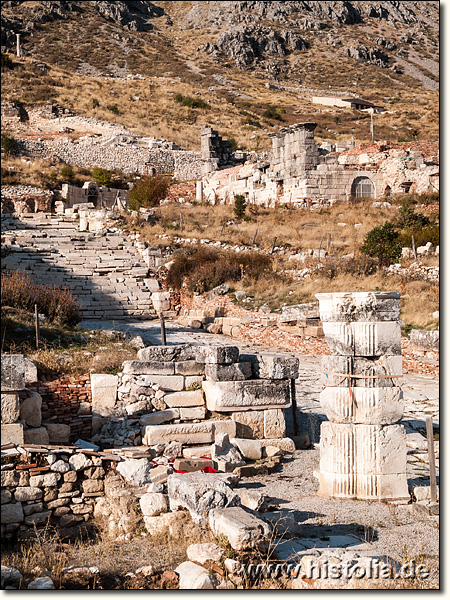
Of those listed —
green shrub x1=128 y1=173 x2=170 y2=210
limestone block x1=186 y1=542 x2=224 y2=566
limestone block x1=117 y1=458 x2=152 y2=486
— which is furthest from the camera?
green shrub x1=128 y1=173 x2=170 y2=210

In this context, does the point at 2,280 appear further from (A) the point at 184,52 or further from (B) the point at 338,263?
(A) the point at 184,52

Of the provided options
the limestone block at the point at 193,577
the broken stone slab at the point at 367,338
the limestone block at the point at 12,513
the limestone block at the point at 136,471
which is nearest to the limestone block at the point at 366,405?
the broken stone slab at the point at 367,338

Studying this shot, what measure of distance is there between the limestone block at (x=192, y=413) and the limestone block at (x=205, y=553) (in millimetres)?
4092

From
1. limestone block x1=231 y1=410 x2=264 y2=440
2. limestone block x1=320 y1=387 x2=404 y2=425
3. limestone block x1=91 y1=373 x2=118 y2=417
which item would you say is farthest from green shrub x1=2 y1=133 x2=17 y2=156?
limestone block x1=320 y1=387 x2=404 y2=425

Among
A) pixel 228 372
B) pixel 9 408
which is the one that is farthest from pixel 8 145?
pixel 9 408

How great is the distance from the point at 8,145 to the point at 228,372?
35.9 m

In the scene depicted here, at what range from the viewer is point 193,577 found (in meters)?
4.61

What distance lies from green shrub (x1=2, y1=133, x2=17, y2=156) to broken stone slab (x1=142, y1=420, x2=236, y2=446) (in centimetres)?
3586

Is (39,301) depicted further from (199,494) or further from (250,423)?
(199,494)

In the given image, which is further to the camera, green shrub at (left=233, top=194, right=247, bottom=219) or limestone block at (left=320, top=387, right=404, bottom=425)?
green shrub at (left=233, top=194, right=247, bottom=219)

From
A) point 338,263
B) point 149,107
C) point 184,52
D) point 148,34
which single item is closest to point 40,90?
point 149,107

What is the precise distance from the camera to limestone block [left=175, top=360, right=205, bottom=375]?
31.2 ft

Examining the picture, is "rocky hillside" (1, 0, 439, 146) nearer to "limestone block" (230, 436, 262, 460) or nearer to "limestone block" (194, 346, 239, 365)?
"limestone block" (194, 346, 239, 365)

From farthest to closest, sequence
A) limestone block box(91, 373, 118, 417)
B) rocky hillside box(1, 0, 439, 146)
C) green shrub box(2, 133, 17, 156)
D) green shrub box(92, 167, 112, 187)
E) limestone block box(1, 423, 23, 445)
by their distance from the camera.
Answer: rocky hillside box(1, 0, 439, 146) < green shrub box(2, 133, 17, 156) < green shrub box(92, 167, 112, 187) < limestone block box(91, 373, 118, 417) < limestone block box(1, 423, 23, 445)
